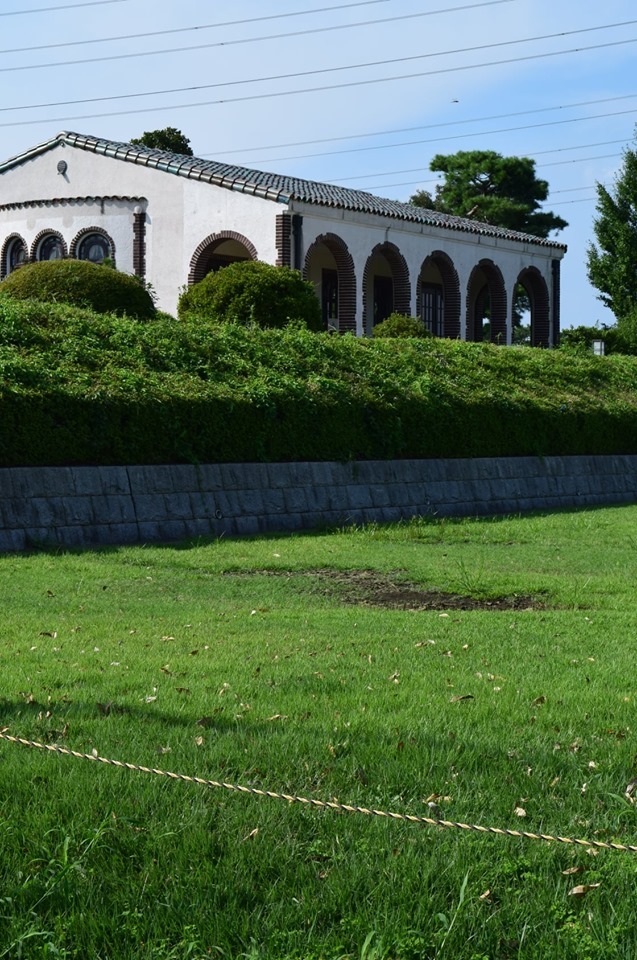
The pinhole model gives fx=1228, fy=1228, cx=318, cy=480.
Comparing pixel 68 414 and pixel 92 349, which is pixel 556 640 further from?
pixel 92 349

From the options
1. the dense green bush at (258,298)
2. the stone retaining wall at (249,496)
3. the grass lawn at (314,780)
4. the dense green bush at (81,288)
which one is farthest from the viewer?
the dense green bush at (258,298)

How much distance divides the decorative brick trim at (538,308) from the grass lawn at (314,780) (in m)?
37.6

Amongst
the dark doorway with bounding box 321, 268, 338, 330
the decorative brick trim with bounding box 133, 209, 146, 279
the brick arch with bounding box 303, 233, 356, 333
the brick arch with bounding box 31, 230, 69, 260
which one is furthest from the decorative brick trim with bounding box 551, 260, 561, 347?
the brick arch with bounding box 31, 230, 69, 260

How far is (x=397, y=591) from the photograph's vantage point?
1095 centimetres

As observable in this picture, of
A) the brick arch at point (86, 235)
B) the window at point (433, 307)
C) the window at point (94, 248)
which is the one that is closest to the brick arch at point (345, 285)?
the brick arch at point (86, 235)

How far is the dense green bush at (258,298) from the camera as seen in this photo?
1029 inches

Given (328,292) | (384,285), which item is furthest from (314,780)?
(384,285)

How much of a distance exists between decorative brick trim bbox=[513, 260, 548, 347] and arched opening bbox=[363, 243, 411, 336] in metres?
5.48

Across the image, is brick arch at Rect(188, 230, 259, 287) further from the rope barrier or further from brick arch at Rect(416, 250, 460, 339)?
the rope barrier

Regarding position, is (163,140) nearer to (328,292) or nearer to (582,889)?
(328,292)

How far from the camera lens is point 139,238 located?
35938 millimetres

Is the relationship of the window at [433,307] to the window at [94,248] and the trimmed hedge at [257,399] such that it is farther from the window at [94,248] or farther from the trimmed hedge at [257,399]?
the trimmed hedge at [257,399]

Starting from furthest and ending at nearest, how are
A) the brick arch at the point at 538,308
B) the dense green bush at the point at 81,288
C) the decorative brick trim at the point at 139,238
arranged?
the brick arch at the point at 538,308 → the decorative brick trim at the point at 139,238 → the dense green bush at the point at 81,288

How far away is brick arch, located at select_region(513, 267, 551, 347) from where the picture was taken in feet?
151
